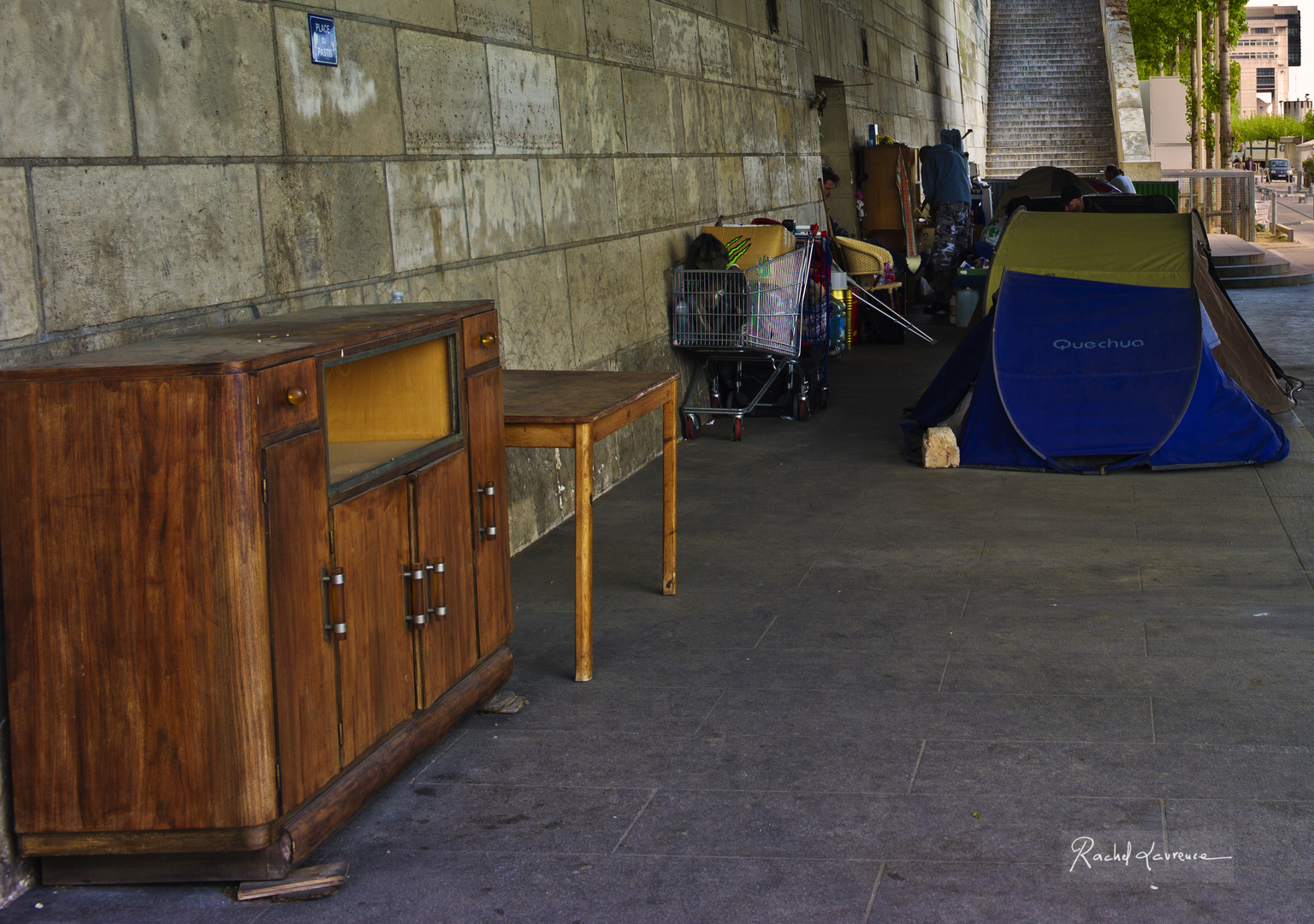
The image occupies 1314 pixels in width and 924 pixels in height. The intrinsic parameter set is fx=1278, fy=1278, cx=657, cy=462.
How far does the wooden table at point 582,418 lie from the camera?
4059mm

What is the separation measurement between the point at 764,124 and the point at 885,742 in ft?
25.7

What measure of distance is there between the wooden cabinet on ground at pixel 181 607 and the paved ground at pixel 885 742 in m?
0.21

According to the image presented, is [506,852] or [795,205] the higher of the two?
[795,205]

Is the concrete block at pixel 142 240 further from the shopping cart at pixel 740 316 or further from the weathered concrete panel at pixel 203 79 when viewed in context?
the shopping cart at pixel 740 316

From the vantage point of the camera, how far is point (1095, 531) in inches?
232

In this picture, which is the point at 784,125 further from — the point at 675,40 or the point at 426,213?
the point at 426,213

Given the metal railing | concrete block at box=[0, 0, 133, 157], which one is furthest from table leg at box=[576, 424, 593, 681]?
the metal railing

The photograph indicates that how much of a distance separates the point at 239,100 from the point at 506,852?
97.0 inches

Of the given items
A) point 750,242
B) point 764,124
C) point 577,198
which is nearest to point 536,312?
point 577,198

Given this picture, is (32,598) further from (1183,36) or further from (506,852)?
(1183,36)

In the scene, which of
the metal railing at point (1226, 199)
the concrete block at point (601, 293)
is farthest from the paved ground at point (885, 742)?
the metal railing at point (1226, 199)

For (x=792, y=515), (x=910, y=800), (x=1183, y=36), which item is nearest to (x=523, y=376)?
(x=792, y=515)

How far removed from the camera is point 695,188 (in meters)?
8.80

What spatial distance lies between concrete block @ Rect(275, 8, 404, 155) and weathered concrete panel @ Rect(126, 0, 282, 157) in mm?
106
